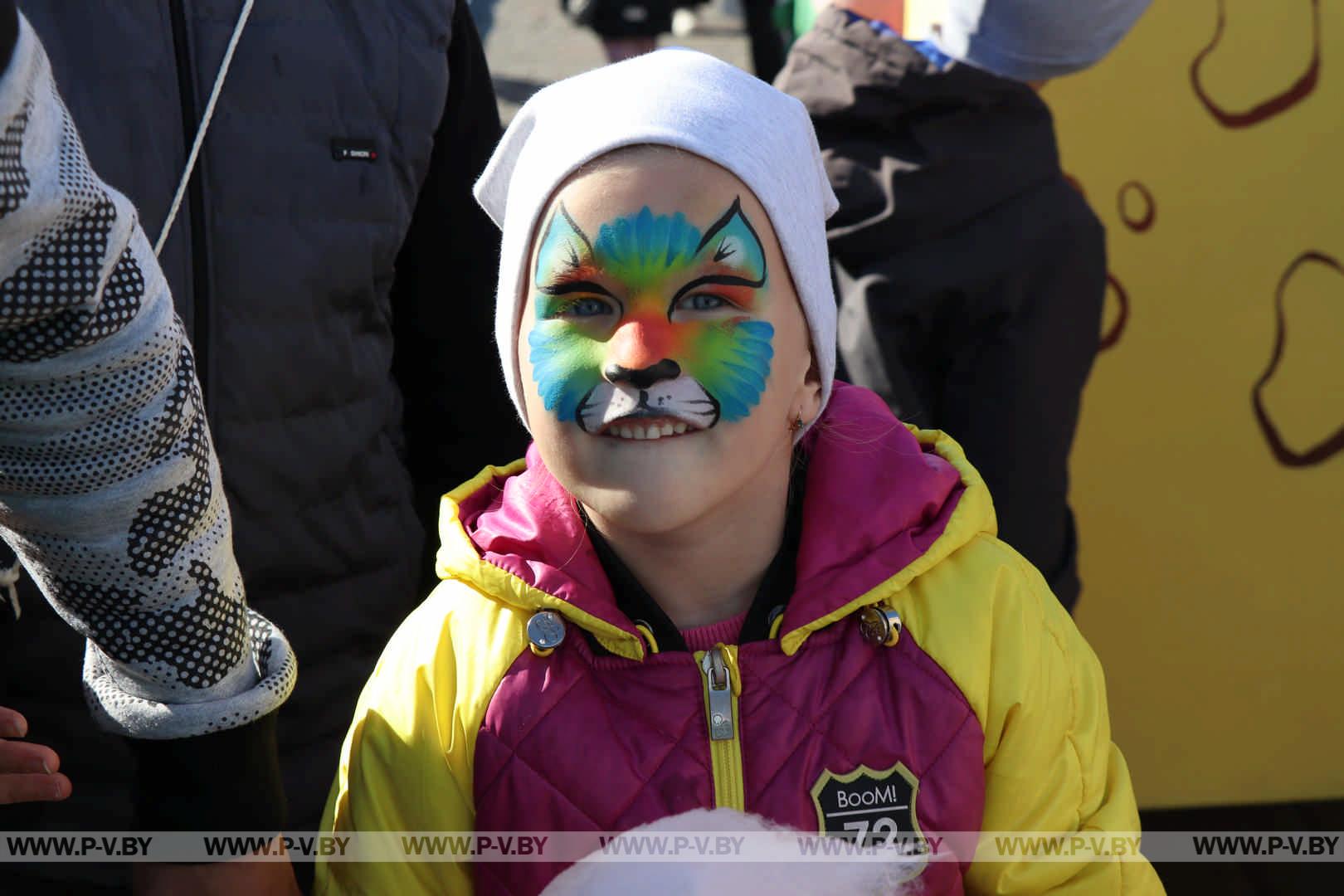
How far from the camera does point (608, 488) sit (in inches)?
55.2

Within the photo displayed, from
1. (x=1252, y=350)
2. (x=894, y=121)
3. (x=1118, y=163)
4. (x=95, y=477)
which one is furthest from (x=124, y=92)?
(x=1252, y=350)

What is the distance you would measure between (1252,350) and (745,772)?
2.08 m

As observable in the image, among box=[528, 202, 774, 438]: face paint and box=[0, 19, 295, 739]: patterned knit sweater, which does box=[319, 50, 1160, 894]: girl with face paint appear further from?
box=[0, 19, 295, 739]: patterned knit sweater

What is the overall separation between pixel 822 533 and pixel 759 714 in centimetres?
21

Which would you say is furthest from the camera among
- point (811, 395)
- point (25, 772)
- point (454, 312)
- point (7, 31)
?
point (454, 312)

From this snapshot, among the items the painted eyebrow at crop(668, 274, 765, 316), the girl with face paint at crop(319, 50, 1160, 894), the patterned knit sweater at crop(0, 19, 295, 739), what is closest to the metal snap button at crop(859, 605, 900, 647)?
the girl with face paint at crop(319, 50, 1160, 894)

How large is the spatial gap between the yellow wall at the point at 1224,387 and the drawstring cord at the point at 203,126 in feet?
6.43

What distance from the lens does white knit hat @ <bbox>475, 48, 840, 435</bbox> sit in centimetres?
143

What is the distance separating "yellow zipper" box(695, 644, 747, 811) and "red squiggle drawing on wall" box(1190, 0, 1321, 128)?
2162mm

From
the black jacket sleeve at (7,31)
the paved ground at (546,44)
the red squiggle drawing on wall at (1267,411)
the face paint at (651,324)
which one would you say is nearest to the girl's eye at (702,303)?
the face paint at (651,324)

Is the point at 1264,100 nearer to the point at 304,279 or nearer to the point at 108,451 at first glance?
the point at 304,279

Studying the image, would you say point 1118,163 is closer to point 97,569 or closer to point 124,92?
point 124,92

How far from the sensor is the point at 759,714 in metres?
1.46

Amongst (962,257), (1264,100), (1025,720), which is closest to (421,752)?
(1025,720)
